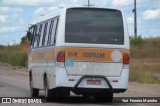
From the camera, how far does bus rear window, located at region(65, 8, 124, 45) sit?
55.5 feet

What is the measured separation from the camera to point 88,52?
16.8 metres

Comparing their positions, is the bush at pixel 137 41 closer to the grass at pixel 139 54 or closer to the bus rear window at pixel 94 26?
the grass at pixel 139 54

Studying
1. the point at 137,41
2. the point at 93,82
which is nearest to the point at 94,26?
the point at 93,82

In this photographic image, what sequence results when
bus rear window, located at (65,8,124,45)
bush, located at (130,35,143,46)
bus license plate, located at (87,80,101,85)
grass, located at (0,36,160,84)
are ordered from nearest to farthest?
bus license plate, located at (87,80,101,85) < bus rear window, located at (65,8,124,45) < grass, located at (0,36,160,84) < bush, located at (130,35,143,46)

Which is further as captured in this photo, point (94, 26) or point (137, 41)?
point (137, 41)

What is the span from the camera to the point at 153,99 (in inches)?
743

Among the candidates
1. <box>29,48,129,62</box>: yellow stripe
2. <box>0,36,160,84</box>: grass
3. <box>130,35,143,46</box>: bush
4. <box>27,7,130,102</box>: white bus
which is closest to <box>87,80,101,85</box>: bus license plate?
<box>27,7,130,102</box>: white bus

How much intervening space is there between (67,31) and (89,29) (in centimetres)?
71

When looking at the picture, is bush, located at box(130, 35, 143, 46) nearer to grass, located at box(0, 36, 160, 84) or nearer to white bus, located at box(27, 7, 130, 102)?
grass, located at box(0, 36, 160, 84)

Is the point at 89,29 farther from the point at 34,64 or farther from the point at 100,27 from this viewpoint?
the point at 34,64

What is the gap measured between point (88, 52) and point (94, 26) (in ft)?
2.99

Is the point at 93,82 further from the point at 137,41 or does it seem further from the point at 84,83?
the point at 137,41

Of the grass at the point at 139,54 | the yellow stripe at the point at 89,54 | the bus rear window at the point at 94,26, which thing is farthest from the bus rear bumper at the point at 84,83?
the grass at the point at 139,54

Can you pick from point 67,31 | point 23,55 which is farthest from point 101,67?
point 23,55
